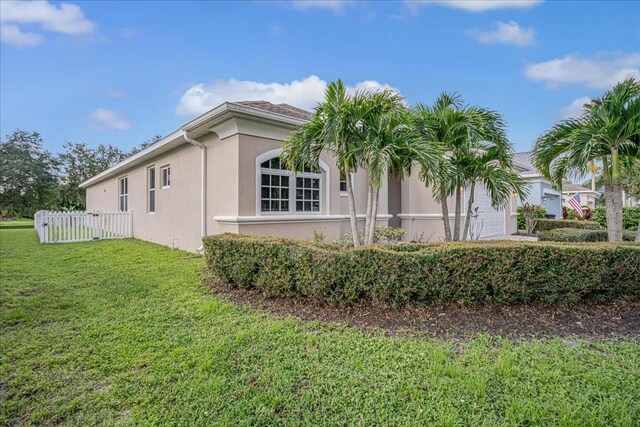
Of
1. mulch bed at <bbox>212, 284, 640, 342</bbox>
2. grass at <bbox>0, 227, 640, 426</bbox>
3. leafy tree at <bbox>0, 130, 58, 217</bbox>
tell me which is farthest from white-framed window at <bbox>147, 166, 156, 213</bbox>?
leafy tree at <bbox>0, 130, 58, 217</bbox>

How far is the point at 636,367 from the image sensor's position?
2895mm

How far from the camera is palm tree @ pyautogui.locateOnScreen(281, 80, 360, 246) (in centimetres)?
532

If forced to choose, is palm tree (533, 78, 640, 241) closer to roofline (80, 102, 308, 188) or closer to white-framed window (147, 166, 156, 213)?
roofline (80, 102, 308, 188)

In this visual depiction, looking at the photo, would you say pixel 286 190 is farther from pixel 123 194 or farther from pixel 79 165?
pixel 79 165

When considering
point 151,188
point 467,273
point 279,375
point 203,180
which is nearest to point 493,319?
point 467,273

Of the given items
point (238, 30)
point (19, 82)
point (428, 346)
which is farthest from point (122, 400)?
point (19, 82)

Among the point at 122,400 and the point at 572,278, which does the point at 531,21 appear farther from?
the point at 122,400

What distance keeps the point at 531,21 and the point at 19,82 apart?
1792 centimetres

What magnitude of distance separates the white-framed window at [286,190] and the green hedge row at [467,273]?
12.5 feet

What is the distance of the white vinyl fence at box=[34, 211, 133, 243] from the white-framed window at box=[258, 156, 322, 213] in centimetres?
908

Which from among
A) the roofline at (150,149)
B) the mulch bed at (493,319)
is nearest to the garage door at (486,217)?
the mulch bed at (493,319)

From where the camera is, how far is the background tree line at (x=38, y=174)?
105 feet

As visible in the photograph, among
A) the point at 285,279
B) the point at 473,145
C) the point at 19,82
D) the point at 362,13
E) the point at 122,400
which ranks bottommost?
the point at 122,400

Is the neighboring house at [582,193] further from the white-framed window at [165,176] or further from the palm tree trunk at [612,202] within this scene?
the white-framed window at [165,176]
